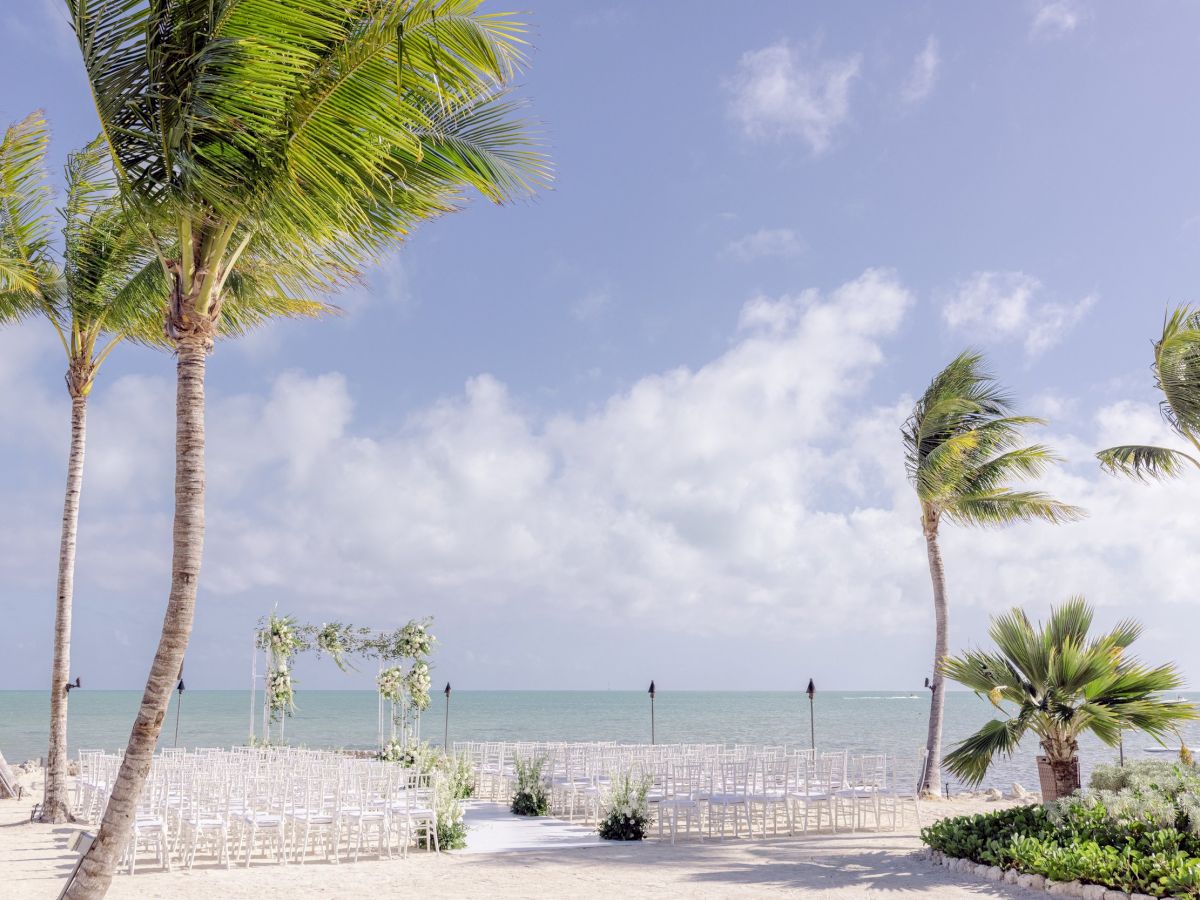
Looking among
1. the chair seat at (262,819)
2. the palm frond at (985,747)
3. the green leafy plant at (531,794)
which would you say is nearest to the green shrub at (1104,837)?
the palm frond at (985,747)

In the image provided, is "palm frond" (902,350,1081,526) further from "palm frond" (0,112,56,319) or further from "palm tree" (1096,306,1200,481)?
"palm frond" (0,112,56,319)

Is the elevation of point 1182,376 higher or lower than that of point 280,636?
higher

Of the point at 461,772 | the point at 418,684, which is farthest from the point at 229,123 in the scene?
the point at 418,684

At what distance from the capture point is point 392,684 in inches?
776

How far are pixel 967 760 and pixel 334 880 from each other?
6.61 metres

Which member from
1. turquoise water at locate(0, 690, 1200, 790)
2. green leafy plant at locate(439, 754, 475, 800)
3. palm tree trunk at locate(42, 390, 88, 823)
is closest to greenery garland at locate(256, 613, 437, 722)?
green leafy plant at locate(439, 754, 475, 800)

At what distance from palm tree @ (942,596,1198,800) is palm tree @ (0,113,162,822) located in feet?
36.2

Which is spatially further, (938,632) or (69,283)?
(938,632)

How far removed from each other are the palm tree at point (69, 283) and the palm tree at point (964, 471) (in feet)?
42.4

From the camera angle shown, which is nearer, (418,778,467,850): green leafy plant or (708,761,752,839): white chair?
(418,778,467,850): green leafy plant

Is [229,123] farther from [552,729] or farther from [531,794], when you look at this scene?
[552,729]

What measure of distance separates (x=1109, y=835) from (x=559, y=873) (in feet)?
17.3

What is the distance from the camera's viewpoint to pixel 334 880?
9.69 m

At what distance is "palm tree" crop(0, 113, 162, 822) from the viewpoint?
12.4 metres
